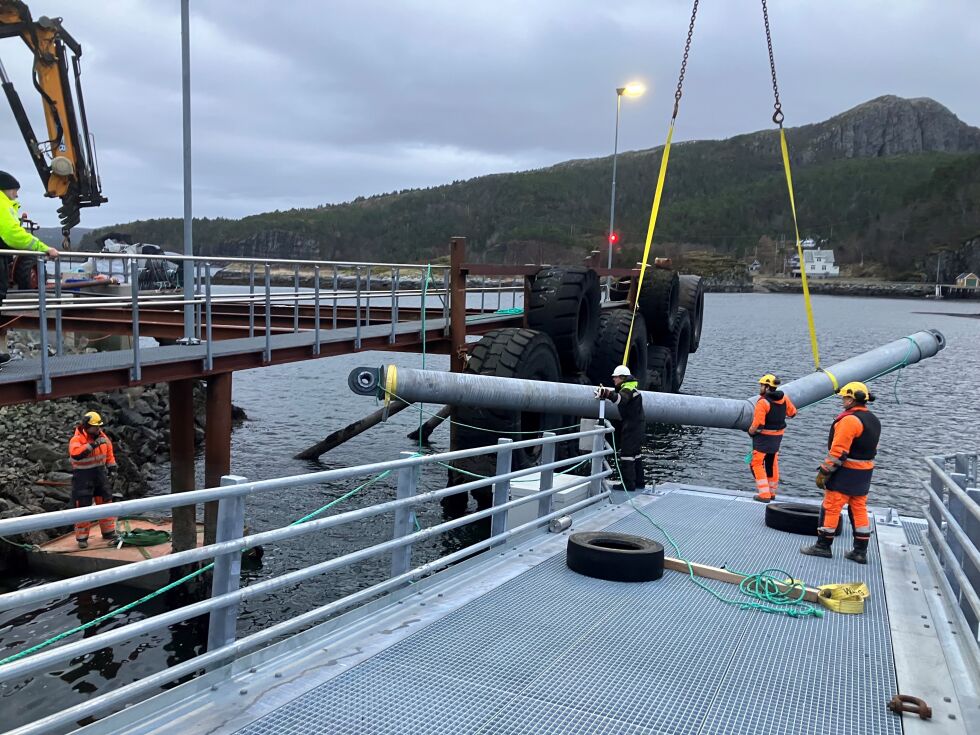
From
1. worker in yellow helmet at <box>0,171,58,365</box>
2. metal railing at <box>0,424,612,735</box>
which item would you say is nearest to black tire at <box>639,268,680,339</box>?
metal railing at <box>0,424,612,735</box>

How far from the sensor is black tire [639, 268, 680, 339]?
2242 cm

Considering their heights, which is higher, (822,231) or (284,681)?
(822,231)

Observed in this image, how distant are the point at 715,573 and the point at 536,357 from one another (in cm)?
689

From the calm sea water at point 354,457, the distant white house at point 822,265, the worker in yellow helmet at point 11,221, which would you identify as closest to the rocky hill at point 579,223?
the distant white house at point 822,265

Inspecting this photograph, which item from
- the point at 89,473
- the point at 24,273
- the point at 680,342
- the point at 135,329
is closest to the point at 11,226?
the point at 135,329

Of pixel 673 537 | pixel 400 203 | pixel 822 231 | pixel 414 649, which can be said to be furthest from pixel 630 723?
pixel 822 231

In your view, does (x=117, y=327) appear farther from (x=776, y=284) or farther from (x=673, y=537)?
(x=776, y=284)

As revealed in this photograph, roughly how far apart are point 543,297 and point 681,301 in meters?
13.2

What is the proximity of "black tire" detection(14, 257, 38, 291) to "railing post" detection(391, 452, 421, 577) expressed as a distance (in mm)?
14076

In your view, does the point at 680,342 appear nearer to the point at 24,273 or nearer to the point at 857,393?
the point at 24,273

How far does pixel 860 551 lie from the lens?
272 inches

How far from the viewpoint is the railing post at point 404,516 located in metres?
5.06

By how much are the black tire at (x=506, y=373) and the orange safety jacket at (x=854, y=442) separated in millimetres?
5141

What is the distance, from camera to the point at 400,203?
163 meters
